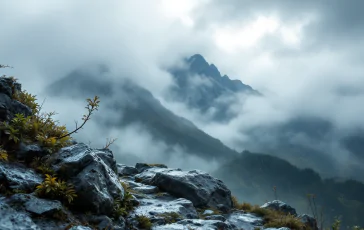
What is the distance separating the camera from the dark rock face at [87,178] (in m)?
9.25

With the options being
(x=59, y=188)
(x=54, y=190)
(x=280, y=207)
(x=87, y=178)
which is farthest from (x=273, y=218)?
(x=54, y=190)

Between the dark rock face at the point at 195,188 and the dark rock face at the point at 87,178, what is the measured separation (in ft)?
18.8

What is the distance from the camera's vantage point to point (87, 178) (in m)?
9.48

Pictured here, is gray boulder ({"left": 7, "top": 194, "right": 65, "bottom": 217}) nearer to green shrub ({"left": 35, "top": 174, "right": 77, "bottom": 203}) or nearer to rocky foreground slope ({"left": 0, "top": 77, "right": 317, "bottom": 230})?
rocky foreground slope ({"left": 0, "top": 77, "right": 317, "bottom": 230})

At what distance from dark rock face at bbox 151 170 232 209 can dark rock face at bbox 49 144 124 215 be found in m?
5.74

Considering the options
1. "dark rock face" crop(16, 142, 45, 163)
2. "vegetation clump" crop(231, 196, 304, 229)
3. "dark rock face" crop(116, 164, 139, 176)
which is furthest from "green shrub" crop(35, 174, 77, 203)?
"dark rock face" crop(116, 164, 139, 176)

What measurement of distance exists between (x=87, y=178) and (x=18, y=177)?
1.73 m

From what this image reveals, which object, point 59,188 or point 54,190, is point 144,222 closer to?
point 59,188

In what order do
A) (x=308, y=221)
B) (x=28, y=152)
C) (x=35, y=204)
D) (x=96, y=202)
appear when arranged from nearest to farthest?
1. (x=35, y=204)
2. (x=96, y=202)
3. (x=28, y=152)
4. (x=308, y=221)

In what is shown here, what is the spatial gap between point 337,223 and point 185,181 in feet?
24.1

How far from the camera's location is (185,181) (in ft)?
55.4

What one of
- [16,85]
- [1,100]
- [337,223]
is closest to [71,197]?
[1,100]

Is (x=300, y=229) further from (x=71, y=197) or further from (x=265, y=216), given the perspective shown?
(x=71, y=197)

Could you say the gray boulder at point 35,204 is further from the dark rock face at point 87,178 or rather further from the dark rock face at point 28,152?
the dark rock face at point 28,152
